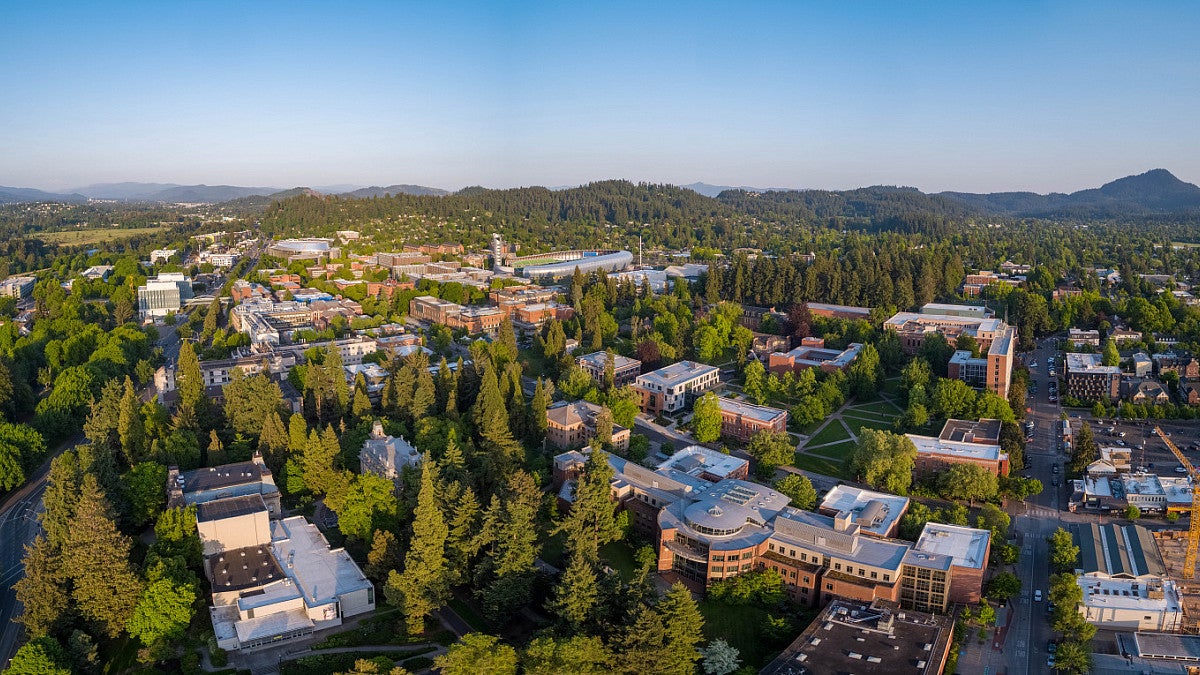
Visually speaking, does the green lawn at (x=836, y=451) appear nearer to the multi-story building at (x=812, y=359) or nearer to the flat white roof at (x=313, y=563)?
the multi-story building at (x=812, y=359)

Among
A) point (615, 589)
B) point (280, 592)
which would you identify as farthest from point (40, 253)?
point (615, 589)

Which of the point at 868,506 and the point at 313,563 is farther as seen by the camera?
the point at 868,506

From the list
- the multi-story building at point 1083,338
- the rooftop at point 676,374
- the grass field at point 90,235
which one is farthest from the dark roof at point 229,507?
the grass field at point 90,235

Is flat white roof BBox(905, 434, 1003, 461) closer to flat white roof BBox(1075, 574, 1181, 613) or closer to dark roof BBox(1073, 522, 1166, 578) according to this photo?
dark roof BBox(1073, 522, 1166, 578)

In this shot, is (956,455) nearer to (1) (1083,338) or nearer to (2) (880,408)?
(2) (880,408)

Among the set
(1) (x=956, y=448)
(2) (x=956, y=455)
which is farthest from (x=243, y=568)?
(1) (x=956, y=448)

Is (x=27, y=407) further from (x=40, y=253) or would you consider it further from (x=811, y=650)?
(x=40, y=253)
